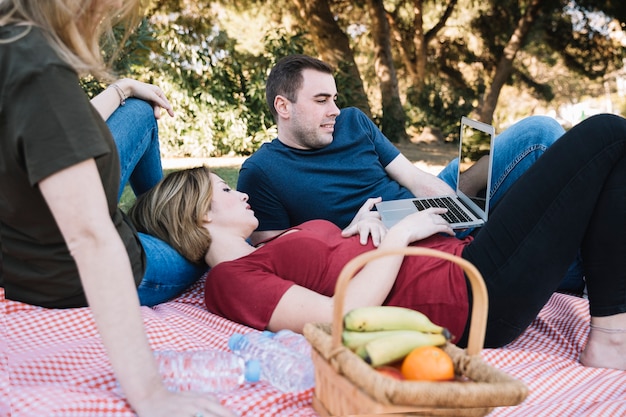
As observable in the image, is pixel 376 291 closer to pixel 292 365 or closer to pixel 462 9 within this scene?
pixel 292 365

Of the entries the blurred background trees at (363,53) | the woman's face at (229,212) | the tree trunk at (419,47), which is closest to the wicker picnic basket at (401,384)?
the woman's face at (229,212)

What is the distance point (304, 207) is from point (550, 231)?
1.19m

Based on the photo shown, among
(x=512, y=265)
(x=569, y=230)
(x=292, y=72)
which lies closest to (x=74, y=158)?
(x=512, y=265)

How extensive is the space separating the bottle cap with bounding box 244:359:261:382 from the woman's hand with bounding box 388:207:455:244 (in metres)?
→ 0.55

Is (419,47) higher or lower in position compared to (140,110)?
higher

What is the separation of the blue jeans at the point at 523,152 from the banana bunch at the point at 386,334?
130 cm

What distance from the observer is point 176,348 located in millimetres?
1706

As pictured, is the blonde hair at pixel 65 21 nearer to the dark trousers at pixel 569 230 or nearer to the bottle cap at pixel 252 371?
the bottle cap at pixel 252 371

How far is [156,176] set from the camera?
98.6 inches

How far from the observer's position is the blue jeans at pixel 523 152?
2.51 meters

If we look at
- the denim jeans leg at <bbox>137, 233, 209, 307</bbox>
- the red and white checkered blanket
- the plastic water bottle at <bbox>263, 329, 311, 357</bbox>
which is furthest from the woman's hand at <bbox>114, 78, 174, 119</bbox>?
the plastic water bottle at <bbox>263, 329, 311, 357</bbox>

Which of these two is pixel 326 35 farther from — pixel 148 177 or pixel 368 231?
pixel 368 231

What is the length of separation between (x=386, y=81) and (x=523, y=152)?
28.5 feet

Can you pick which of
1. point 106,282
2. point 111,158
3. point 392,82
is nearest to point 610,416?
point 106,282
